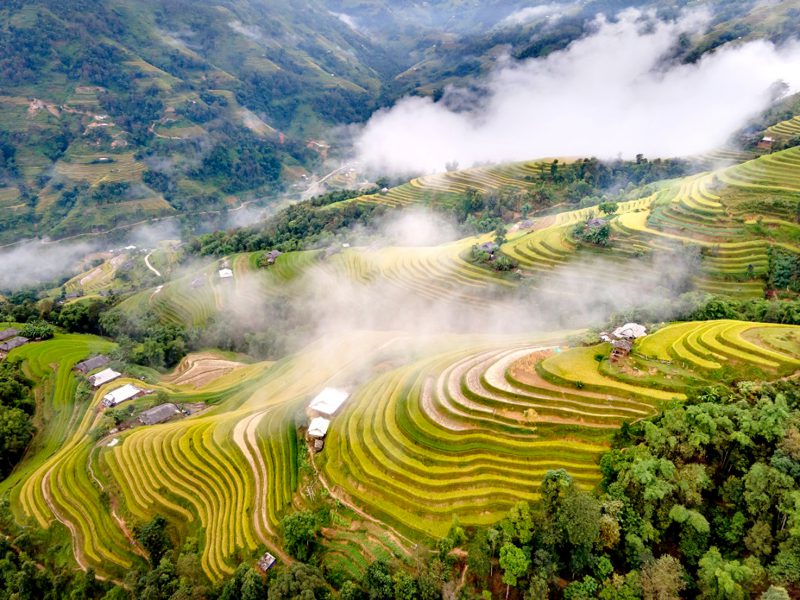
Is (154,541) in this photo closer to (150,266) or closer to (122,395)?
(122,395)

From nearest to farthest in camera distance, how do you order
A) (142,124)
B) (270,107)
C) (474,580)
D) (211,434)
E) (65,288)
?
(474,580)
(211,434)
(65,288)
(142,124)
(270,107)

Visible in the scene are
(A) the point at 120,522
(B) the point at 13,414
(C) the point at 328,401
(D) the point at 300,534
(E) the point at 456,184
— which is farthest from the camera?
(E) the point at 456,184

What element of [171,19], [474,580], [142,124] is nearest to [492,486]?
[474,580]

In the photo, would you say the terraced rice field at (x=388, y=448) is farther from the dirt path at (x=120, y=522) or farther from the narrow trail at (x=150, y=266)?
the narrow trail at (x=150, y=266)

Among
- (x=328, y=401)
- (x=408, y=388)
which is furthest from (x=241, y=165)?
(x=408, y=388)

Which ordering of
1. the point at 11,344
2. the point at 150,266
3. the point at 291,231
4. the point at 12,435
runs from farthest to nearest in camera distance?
1. the point at 150,266
2. the point at 291,231
3. the point at 11,344
4. the point at 12,435

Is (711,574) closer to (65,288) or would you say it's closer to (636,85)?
(65,288)
